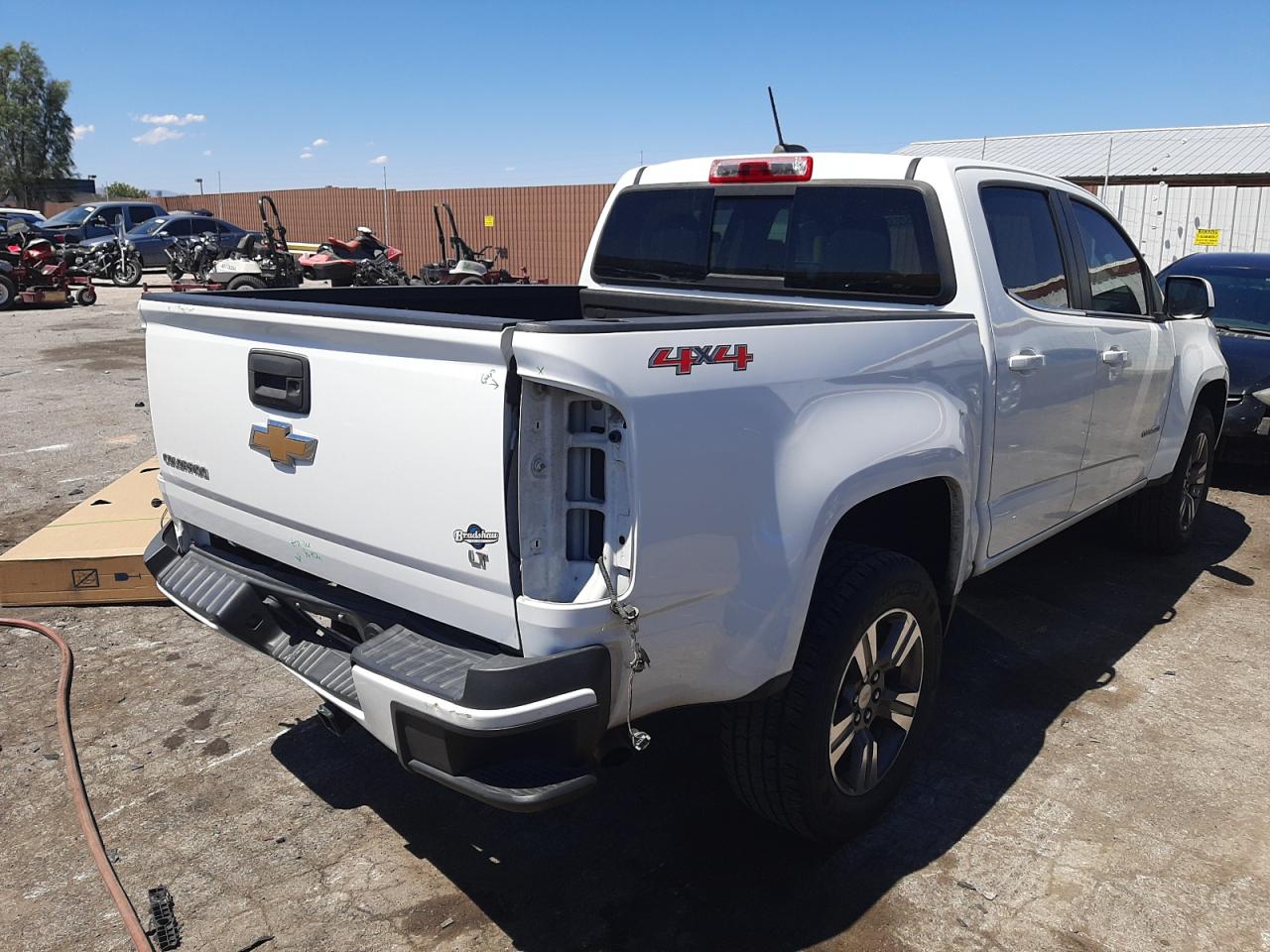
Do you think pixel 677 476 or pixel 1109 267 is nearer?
pixel 677 476

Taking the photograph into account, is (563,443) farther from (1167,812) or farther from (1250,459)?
(1250,459)

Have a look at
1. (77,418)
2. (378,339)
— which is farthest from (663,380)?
(77,418)

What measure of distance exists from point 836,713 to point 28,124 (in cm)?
8407

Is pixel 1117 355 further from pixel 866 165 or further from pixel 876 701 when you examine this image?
pixel 876 701

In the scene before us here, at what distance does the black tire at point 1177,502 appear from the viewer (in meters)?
5.70

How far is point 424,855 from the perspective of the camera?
3092 millimetres

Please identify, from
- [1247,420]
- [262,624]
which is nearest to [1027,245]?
[262,624]

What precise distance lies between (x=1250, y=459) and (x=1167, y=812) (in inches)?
206

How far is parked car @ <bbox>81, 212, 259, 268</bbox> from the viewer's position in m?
24.9

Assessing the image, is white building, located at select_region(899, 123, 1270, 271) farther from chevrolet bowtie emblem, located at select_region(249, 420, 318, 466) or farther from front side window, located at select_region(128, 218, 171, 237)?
front side window, located at select_region(128, 218, 171, 237)

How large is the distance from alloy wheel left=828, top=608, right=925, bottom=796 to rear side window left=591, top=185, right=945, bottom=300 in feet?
3.99

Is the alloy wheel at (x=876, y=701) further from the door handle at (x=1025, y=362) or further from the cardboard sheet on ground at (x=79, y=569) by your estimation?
the cardboard sheet on ground at (x=79, y=569)

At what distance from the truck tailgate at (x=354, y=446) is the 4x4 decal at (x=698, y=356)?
0.35 m

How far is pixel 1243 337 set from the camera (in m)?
7.65
